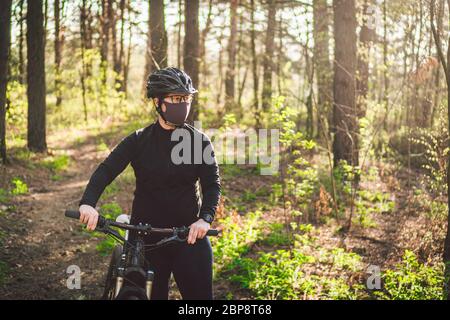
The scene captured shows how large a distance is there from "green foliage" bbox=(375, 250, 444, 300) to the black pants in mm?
3405

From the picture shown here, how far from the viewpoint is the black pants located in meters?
3.79

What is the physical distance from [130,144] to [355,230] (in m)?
6.28

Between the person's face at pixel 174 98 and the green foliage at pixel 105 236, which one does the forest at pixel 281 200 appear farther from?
the person's face at pixel 174 98

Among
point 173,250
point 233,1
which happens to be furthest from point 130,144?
point 233,1

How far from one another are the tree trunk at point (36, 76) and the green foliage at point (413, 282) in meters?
10.4

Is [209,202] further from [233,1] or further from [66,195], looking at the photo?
[233,1]

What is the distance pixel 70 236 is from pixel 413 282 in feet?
18.3

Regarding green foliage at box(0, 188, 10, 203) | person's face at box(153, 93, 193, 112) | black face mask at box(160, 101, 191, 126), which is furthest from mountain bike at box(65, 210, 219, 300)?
green foliage at box(0, 188, 10, 203)

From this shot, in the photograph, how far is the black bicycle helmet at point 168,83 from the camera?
3.87m

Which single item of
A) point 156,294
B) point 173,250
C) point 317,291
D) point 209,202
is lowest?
point 317,291

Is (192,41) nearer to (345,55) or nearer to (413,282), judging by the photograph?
(345,55)

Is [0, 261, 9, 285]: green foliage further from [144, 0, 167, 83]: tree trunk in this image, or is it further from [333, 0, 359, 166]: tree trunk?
[333, 0, 359, 166]: tree trunk

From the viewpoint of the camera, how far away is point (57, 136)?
17.2 m

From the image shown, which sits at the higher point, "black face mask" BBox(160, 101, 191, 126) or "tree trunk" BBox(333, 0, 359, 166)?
"tree trunk" BBox(333, 0, 359, 166)
